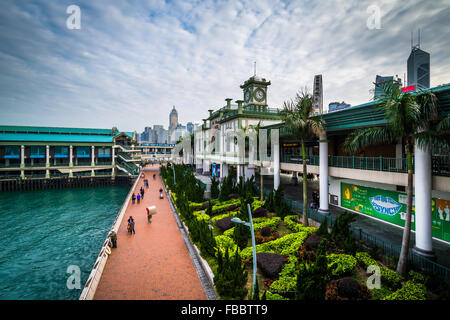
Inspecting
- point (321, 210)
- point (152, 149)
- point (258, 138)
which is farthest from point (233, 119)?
point (152, 149)

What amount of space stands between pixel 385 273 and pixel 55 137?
255 feet

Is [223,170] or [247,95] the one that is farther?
[223,170]

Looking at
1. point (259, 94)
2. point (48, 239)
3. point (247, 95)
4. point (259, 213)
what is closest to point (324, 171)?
point (259, 213)

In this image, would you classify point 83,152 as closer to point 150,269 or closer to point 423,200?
point 150,269

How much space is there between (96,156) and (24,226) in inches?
1655

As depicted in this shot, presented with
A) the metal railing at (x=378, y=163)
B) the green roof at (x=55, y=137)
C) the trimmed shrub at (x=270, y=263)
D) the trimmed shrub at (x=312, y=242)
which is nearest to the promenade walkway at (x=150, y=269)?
the trimmed shrub at (x=270, y=263)

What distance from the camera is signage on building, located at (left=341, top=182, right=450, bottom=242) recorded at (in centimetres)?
1444

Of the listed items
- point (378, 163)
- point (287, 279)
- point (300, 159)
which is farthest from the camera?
point (300, 159)

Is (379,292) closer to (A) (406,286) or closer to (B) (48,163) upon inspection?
(A) (406,286)

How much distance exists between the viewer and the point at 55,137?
63562mm

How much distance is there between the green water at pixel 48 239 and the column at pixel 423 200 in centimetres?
2219

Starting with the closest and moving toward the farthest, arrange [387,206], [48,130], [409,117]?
[409,117], [387,206], [48,130]

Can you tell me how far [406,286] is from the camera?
10117 millimetres

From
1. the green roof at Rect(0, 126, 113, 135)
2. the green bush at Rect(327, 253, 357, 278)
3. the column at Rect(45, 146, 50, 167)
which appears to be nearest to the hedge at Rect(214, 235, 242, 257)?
the green bush at Rect(327, 253, 357, 278)
